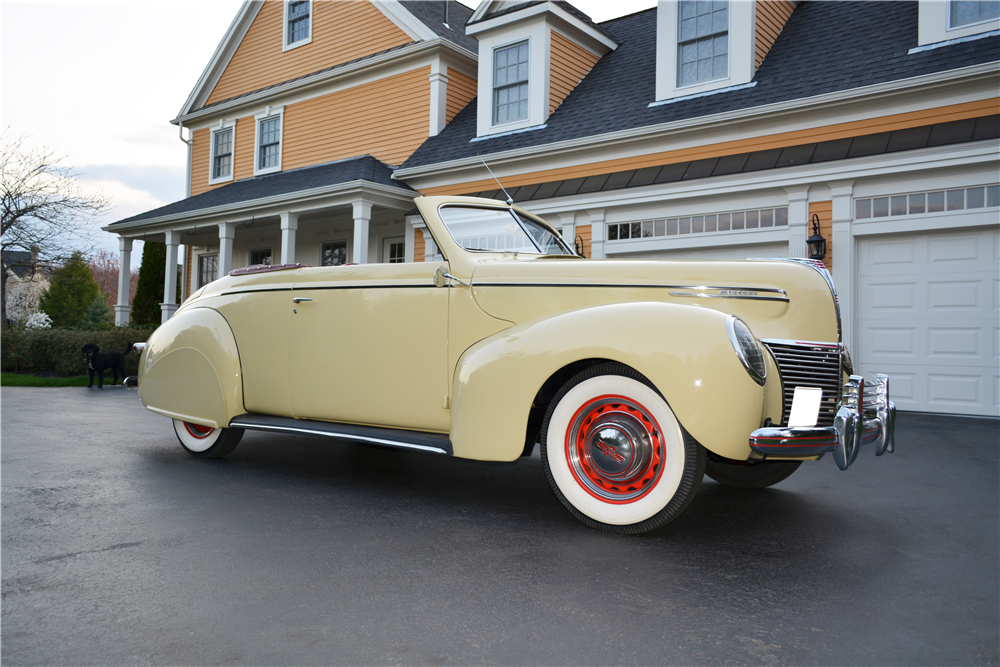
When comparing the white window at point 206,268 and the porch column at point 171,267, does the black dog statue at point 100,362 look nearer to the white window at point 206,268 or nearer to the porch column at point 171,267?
the porch column at point 171,267

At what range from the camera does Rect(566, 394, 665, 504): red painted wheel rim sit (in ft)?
10.8

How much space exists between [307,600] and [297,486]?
2.06 meters

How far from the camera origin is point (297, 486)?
14.7 ft

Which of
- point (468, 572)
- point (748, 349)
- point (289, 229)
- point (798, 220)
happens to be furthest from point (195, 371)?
point (289, 229)

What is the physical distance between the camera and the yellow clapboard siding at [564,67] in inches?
517

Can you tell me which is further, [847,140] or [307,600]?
[847,140]

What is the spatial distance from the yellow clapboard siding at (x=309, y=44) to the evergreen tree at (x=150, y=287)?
5.07 m

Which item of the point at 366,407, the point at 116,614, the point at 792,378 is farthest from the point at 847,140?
the point at 116,614

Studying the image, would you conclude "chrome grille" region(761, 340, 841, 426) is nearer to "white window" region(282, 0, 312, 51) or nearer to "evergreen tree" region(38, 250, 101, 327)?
"white window" region(282, 0, 312, 51)

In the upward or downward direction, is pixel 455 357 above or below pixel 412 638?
above

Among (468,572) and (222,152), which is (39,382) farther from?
(468,572)

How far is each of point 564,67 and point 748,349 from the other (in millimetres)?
11546

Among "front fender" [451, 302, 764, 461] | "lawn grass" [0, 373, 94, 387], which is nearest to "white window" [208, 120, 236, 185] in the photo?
"lawn grass" [0, 373, 94, 387]

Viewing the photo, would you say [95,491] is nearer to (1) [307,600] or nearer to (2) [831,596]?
(1) [307,600]
